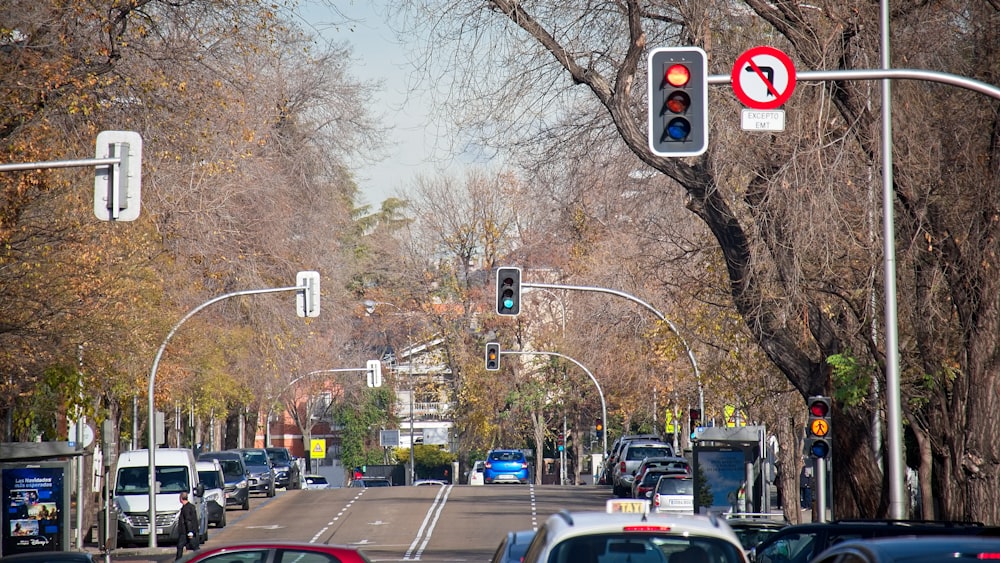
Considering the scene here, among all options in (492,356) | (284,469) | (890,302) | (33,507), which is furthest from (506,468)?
(890,302)

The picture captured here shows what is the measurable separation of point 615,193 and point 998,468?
9.44 m

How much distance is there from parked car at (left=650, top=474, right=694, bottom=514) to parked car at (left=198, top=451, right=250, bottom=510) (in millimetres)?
14974

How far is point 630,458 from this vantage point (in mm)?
47688

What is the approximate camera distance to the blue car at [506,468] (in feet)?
196

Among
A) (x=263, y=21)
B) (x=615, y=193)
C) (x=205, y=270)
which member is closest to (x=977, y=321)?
(x=615, y=193)

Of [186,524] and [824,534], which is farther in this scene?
[186,524]

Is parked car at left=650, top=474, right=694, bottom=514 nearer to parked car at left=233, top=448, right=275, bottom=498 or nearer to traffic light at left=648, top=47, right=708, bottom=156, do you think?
parked car at left=233, top=448, right=275, bottom=498

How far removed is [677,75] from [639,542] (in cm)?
640

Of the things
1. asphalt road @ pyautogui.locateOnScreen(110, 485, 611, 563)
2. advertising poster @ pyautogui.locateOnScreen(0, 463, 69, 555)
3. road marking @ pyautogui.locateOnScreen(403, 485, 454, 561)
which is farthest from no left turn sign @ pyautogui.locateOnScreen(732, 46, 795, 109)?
road marking @ pyautogui.locateOnScreen(403, 485, 454, 561)

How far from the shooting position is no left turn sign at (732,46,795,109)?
1368cm

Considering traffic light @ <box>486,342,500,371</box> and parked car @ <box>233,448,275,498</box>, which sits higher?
traffic light @ <box>486,342,500,371</box>

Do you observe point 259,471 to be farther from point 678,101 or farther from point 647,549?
point 647,549

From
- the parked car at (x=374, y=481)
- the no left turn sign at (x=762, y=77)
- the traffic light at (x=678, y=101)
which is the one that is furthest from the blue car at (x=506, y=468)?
the traffic light at (x=678, y=101)

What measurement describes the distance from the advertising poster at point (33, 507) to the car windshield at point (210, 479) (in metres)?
13.3
